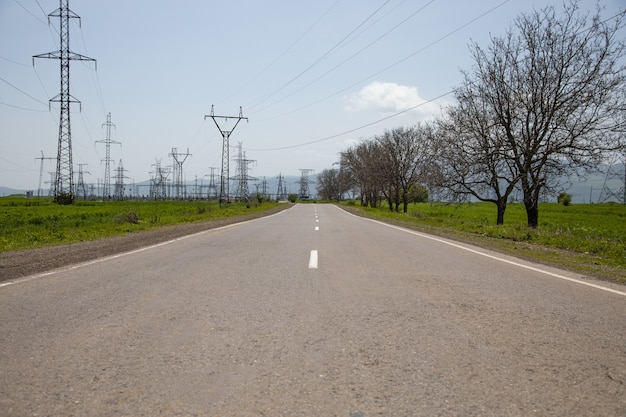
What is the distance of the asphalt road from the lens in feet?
10.3

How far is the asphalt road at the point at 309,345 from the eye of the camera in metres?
3.15

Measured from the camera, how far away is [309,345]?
4.26m

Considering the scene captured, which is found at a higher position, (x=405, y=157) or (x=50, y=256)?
(x=405, y=157)

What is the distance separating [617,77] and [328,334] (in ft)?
68.0

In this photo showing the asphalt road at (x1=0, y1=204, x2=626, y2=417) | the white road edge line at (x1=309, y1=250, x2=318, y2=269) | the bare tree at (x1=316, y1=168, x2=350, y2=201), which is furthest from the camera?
the bare tree at (x1=316, y1=168, x2=350, y2=201)

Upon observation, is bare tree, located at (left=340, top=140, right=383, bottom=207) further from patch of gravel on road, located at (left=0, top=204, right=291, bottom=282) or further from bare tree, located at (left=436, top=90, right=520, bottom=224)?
patch of gravel on road, located at (left=0, top=204, right=291, bottom=282)

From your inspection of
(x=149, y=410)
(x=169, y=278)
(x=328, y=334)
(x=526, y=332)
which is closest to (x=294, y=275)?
(x=169, y=278)

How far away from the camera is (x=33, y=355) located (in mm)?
3951

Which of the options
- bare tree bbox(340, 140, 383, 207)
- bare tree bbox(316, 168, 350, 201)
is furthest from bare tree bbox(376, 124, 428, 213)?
bare tree bbox(316, 168, 350, 201)

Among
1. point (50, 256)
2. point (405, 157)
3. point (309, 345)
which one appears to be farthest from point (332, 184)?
point (309, 345)

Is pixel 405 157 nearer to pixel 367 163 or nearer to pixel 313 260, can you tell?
pixel 367 163

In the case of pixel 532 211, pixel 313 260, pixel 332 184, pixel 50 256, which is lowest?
pixel 50 256

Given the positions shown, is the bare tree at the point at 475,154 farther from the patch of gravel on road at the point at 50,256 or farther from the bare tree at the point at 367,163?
the bare tree at the point at 367,163

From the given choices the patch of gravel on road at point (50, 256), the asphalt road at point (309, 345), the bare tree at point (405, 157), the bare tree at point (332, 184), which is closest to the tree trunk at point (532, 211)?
the asphalt road at point (309, 345)
